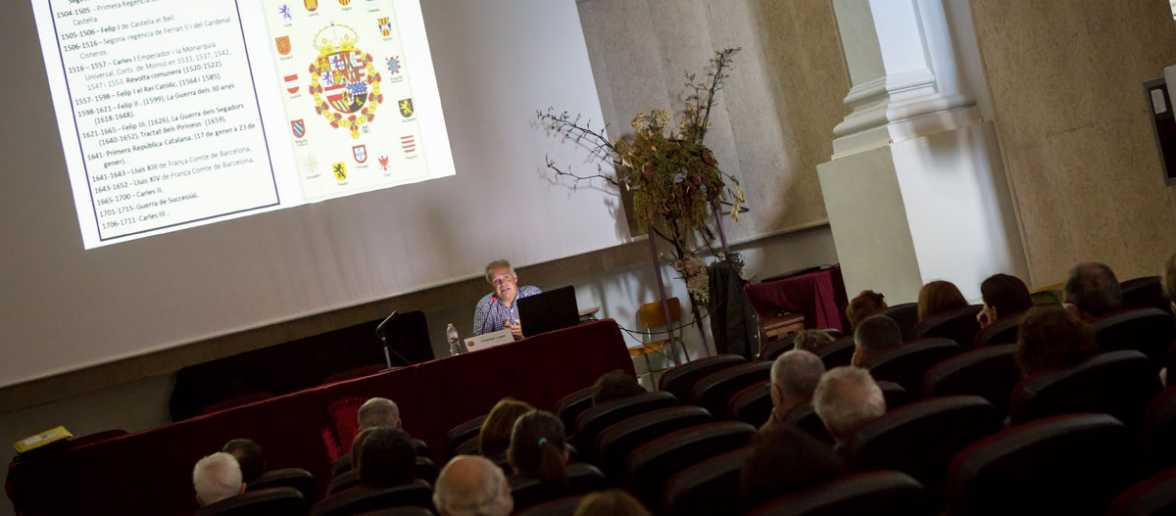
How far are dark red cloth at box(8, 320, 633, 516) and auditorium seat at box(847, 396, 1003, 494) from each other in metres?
3.59

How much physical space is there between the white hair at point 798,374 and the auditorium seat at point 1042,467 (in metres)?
1.08

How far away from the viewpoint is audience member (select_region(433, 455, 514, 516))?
2.49 metres

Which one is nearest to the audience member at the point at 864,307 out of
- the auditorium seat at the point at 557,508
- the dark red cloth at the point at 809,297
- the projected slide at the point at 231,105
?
the auditorium seat at the point at 557,508

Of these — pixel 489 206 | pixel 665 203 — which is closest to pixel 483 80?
pixel 489 206

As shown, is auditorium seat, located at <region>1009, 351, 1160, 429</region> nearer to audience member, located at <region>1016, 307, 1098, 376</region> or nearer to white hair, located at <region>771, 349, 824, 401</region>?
audience member, located at <region>1016, 307, 1098, 376</region>

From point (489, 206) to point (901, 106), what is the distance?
282 cm

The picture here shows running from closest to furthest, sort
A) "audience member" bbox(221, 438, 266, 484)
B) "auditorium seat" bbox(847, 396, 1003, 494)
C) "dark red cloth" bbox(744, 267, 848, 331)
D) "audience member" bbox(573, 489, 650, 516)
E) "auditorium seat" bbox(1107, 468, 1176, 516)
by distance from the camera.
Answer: "auditorium seat" bbox(1107, 468, 1176, 516), "audience member" bbox(573, 489, 650, 516), "auditorium seat" bbox(847, 396, 1003, 494), "audience member" bbox(221, 438, 266, 484), "dark red cloth" bbox(744, 267, 848, 331)

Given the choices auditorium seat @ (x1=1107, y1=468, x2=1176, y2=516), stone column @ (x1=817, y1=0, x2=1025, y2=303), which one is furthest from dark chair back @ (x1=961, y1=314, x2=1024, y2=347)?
stone column @ (x1=817, y1=0, x2=1025, y2=303)

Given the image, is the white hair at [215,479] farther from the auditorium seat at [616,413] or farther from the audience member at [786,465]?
the audience member at [786,465]

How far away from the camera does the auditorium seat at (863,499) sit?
1783 mm

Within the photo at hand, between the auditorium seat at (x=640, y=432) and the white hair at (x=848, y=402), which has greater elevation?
the white hair at (x=848, y=402)

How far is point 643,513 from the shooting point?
1.74 metres

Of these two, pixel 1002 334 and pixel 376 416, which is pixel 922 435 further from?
pixel 376 416

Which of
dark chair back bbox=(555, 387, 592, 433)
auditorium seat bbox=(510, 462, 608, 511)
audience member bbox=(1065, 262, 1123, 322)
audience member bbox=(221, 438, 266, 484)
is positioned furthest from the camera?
dark chair back bbox=(555, 387, 592, 433)
